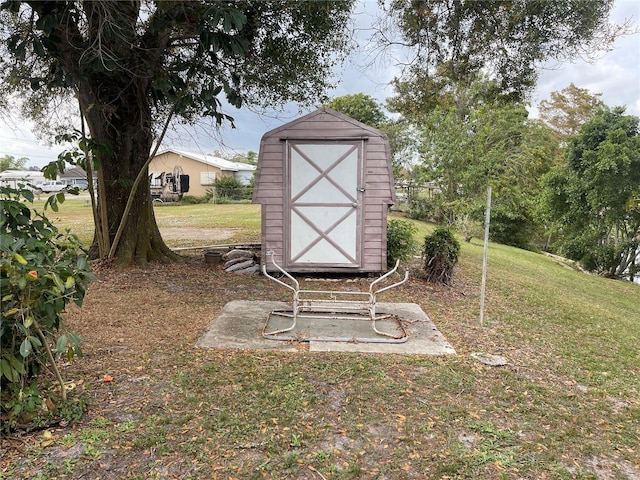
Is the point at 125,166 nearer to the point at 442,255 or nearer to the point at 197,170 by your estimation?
the point at 442,255

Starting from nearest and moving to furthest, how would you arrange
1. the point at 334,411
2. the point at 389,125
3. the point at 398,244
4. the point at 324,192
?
1. the point at 334,411
2. the point at 324,192
3. the point at 398,244
4. the point at 389,125

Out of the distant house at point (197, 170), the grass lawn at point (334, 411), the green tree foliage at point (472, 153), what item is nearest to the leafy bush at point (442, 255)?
the grass lawn at point (334, 411)

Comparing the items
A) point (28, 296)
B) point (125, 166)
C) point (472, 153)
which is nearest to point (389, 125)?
point (472, 153)

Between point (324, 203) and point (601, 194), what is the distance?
12308mm

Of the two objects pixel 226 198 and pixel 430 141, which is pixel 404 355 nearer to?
pixel 430 141

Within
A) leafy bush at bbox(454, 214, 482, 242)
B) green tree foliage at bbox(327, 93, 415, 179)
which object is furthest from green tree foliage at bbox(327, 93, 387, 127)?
leafy bush at bbox(454, 214, 482, 242)

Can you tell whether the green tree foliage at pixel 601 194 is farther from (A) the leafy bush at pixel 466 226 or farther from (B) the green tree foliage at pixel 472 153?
(A) the leafy bush at pixel 466 226

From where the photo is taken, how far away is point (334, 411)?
2.78 meters

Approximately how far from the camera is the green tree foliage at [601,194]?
13852mm

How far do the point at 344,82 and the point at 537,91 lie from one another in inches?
135

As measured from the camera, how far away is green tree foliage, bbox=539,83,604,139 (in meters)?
28.5

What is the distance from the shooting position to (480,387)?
3250mm

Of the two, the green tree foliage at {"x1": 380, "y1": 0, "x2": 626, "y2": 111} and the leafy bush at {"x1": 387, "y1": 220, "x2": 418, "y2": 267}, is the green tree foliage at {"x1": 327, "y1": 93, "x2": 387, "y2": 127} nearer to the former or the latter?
the green tree foliage at {"x1": 380, "y1": 0, "x2": 626, "y2": 111}

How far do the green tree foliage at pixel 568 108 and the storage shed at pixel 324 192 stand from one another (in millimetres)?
26925
